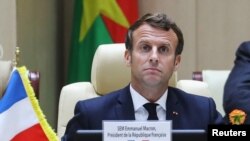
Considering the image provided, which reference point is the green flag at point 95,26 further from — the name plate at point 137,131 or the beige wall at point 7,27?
the name plate at point 137,131

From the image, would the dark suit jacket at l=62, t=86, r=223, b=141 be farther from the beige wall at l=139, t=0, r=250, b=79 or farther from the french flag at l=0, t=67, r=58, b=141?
the beige wall at l=139, t=0, r=250, b=79

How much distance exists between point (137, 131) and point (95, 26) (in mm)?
3036

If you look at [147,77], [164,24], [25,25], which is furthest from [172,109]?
[25,25]

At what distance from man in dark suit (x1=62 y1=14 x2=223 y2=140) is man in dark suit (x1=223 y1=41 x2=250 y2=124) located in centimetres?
56

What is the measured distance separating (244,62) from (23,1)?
1.94 meters

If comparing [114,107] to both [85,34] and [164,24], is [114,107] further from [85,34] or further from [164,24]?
[85,34]

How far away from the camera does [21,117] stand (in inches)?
77.7

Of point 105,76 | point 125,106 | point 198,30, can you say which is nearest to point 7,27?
point 105,76

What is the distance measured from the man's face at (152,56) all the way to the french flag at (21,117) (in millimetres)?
412

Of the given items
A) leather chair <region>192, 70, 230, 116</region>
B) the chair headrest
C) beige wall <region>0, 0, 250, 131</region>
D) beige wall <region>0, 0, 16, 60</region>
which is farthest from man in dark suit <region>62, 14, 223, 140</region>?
beige wall <region>0, 0, 250, 131</region>

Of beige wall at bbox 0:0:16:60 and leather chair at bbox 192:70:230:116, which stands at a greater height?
beige wall at bbox 0:0:16:60

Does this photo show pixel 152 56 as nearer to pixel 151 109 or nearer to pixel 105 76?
pixel 151 109

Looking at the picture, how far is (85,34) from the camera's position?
443cm

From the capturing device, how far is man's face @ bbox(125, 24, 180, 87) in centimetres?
201
